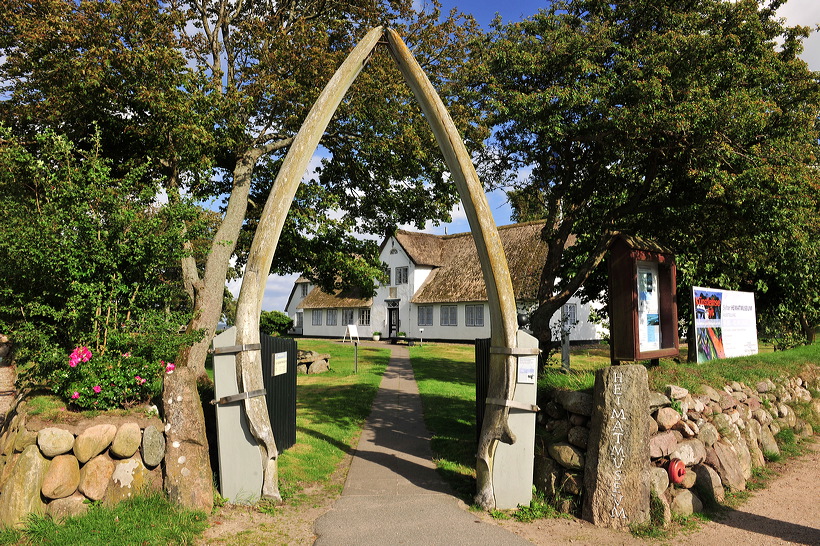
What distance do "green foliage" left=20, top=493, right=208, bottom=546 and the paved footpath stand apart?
1381 mm

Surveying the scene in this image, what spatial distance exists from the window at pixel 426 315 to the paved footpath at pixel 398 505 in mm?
25236

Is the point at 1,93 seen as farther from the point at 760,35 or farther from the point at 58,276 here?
the point at 760,35

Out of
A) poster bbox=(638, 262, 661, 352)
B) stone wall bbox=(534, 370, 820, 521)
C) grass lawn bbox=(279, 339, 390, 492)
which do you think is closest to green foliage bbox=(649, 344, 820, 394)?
stone wall bbox=(534, 370, 820, 521)

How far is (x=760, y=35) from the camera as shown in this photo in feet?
33.1

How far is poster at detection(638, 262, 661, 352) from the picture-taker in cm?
806

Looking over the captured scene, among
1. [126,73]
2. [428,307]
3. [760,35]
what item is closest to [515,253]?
[428,307]

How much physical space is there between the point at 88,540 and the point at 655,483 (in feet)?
19.8

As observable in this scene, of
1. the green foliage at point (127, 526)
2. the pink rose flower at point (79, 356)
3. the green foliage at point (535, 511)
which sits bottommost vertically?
the green foliage at point (535, 511)

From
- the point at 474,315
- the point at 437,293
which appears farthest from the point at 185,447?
the point at 437,293

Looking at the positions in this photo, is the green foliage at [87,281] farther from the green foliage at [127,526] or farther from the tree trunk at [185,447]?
the green foliage at [127,526]

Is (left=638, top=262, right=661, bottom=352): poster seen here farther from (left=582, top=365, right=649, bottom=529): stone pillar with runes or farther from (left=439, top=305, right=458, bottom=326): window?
(left=439, top=305, right=458, bottom=326): window

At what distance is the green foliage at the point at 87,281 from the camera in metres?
6.22

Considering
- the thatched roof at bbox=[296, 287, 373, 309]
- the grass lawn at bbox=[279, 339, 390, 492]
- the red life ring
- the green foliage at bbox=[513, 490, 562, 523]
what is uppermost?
the thatched roof at bbox=[296, 287, 373, 309]

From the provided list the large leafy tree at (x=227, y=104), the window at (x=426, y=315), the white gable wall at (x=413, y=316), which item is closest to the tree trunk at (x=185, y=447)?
the large leafy tree at (x=227, y=104)
